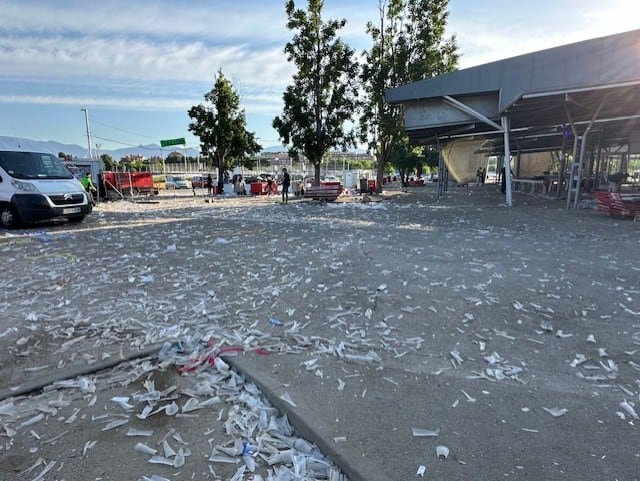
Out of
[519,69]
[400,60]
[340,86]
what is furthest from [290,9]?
[519,69]

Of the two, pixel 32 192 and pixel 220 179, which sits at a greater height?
pixel 220 179

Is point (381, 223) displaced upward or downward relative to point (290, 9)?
downward

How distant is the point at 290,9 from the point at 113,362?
1073 inches

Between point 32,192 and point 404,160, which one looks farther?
point 404,160

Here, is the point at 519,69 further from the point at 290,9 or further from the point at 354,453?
the point at 354,453

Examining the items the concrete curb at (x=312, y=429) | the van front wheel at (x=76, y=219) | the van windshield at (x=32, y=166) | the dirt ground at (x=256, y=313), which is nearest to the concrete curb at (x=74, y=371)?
the dirt ground at (x=256, y=313)

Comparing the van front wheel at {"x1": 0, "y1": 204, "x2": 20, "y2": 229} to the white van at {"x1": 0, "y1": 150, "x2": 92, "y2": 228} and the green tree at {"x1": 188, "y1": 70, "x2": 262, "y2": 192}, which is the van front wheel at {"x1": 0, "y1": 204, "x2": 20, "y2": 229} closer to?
the white van at {"x1": 0, "y1": 150, "x2": 92, "y2": 228}

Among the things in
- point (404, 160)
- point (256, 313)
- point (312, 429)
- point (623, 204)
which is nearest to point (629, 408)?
point (312, 429)

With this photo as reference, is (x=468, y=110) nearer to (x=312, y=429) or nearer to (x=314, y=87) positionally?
(x=314, y=87)

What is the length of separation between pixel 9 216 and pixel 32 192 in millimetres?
1106

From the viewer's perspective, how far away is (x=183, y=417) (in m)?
2.79

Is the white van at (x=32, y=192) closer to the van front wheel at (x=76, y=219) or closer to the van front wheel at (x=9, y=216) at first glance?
the van front wheel at (x=9, y=216)

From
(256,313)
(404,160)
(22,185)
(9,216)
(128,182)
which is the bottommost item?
(256,313)

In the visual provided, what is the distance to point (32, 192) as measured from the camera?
38.9 ft
